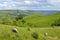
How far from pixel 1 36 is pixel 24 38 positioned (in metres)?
3.38

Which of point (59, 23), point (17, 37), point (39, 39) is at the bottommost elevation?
point (59, 23)

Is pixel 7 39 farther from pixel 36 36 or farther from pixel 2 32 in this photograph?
pixel 36 36

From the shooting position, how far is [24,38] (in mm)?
24203

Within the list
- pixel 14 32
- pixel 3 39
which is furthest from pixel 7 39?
pixel 14 32

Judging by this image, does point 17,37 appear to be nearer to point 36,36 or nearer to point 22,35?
point 22,35

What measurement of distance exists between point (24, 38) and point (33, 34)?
264 centimetres

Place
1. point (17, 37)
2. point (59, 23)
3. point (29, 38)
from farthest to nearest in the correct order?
point (59, 23) < point (29, 38) < point (17, 37)

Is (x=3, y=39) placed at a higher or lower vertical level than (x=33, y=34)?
higher

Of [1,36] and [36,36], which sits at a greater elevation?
[1,36]

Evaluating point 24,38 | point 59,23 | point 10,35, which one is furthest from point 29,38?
point 59,23

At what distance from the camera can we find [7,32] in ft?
76.7

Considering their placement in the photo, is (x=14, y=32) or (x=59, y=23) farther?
(x=59, y=23)

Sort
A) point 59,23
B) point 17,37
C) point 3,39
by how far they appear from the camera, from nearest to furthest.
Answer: point 3,39
point 17,37
point 59,23

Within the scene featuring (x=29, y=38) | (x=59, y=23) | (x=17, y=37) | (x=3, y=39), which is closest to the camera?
(x=3, y=39)
